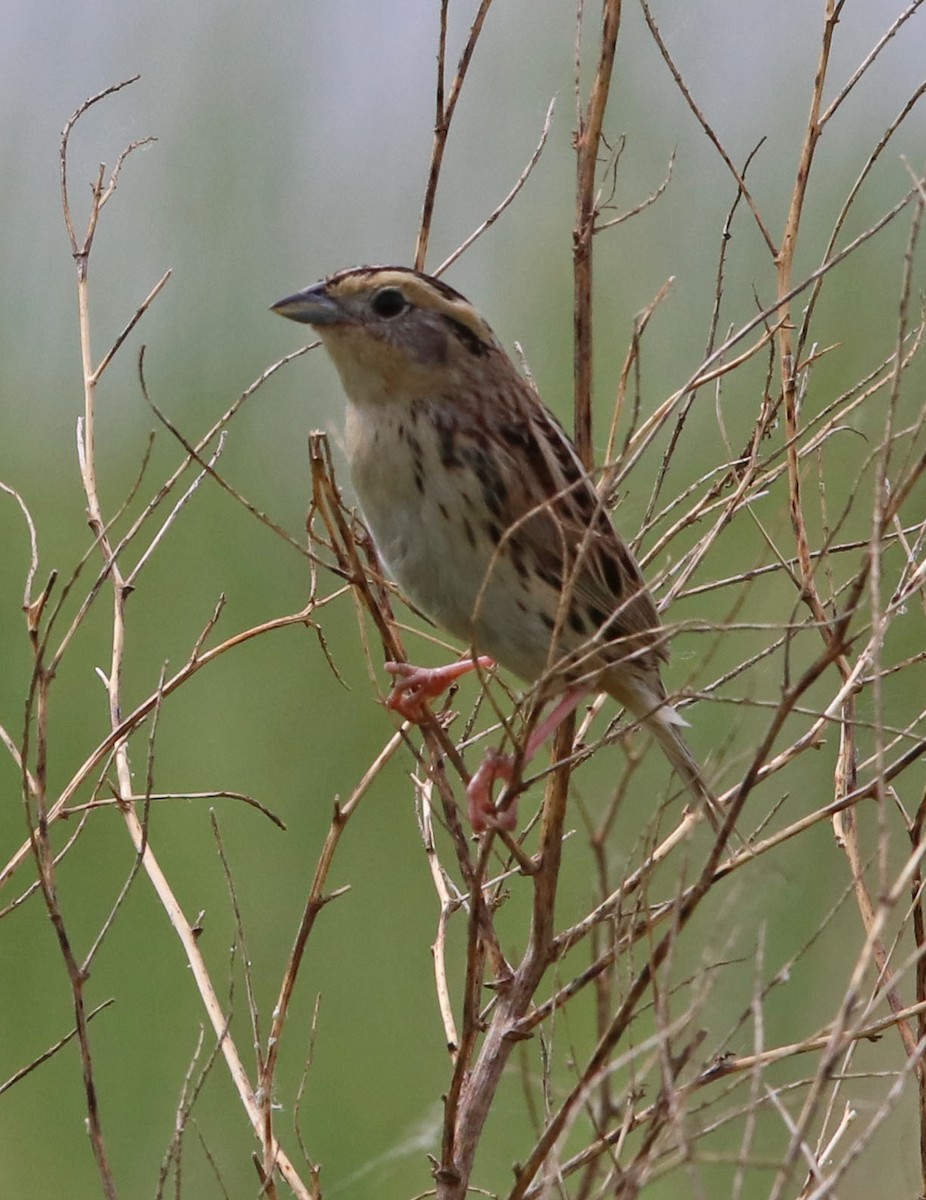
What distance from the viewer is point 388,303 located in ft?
9.50

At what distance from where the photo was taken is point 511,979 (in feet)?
7.86

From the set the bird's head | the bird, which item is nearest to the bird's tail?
the bird

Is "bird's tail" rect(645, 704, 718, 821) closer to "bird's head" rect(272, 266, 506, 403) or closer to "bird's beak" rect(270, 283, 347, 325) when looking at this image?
"bird's head" rect(272, 266, 506, 403)

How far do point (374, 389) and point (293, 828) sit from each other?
9.22 feet

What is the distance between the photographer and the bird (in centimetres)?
280

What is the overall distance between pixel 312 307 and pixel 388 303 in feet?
0.51

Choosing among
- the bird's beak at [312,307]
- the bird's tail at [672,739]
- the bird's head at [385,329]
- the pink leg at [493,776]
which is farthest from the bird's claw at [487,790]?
the bird's beak at [312,307]

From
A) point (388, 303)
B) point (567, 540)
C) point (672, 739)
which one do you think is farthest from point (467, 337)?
point (672, 739)

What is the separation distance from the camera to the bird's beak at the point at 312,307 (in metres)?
2.79

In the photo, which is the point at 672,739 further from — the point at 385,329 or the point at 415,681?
the point at 385,329

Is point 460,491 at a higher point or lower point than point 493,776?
higher

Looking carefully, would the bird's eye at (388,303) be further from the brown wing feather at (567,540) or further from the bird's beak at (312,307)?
the brown wing feather at (567,540)

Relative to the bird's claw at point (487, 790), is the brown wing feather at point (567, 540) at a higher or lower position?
higher

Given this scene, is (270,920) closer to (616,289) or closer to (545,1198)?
(616,289)
